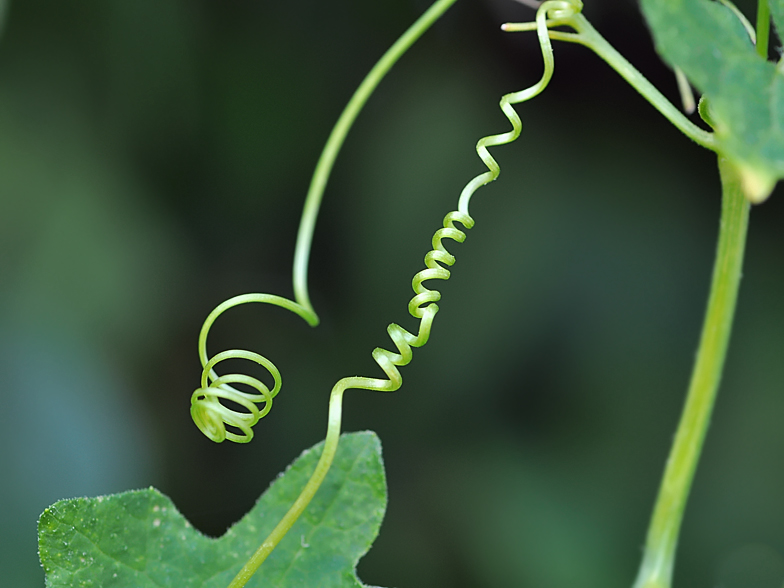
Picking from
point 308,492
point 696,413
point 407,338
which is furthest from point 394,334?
point 696,413

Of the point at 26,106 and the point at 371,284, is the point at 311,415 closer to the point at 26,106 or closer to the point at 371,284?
the point at 371,284

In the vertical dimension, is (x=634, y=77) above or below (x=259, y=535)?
above

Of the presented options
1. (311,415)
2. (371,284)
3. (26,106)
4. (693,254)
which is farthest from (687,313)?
(26,106)

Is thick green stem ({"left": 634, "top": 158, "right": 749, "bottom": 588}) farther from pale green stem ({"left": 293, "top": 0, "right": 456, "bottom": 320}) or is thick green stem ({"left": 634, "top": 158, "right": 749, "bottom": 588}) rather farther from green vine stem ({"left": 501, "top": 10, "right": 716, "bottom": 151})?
pale green stem ({"left": 293, "top": 0, "right": 456, "bottom": 320})

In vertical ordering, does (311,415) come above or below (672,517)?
below

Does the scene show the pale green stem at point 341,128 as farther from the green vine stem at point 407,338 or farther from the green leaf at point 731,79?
the green leaf at point 731,79

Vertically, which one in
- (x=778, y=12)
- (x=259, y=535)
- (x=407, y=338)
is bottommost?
(x=259, y=535)

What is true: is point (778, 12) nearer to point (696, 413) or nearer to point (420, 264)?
point (696, 413)
